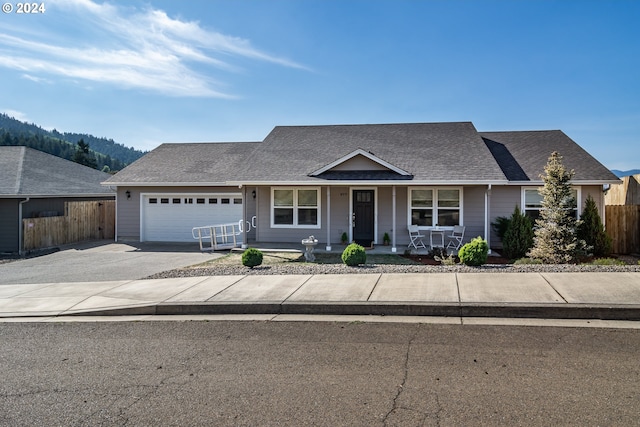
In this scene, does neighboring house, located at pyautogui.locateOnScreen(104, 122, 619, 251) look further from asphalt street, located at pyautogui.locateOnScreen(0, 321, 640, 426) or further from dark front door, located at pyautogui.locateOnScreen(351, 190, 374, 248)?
asphalt street, located at pyautogui.locateOnScreen(0, 321, 640, 426)

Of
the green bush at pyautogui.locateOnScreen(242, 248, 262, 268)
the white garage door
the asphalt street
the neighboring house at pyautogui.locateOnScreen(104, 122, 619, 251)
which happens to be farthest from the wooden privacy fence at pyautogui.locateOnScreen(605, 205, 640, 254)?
the white garage door

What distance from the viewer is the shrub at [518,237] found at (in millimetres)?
15664

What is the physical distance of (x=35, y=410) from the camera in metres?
4.71

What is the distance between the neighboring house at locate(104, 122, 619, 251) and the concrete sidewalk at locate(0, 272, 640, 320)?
7187 millimetres

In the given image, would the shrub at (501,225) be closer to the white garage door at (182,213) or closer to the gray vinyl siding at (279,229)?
the gray vinyl siding at (279,229)

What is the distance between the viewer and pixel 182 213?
841 inches

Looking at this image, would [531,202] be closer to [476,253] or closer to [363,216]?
[363,216]

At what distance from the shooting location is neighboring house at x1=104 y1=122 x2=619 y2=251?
1745 centimetres

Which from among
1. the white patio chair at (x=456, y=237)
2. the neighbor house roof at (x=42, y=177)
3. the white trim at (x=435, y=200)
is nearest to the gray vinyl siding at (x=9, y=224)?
the neighbor house roof at (x=42, y=177)

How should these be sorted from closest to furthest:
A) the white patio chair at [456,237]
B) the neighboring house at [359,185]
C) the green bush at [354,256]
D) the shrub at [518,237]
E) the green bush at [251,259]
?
the green bush at [354,256] < the green bush at [251,259] < the shrub at [518,237] < the white patio chair at [456,237] < the neighboring house at [359,185]

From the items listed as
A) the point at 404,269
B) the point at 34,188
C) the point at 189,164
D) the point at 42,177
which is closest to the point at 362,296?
the point at 404,269

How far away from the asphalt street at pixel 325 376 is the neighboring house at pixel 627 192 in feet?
47.9

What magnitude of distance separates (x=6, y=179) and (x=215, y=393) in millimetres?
21184

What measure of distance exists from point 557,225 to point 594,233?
3.39m
